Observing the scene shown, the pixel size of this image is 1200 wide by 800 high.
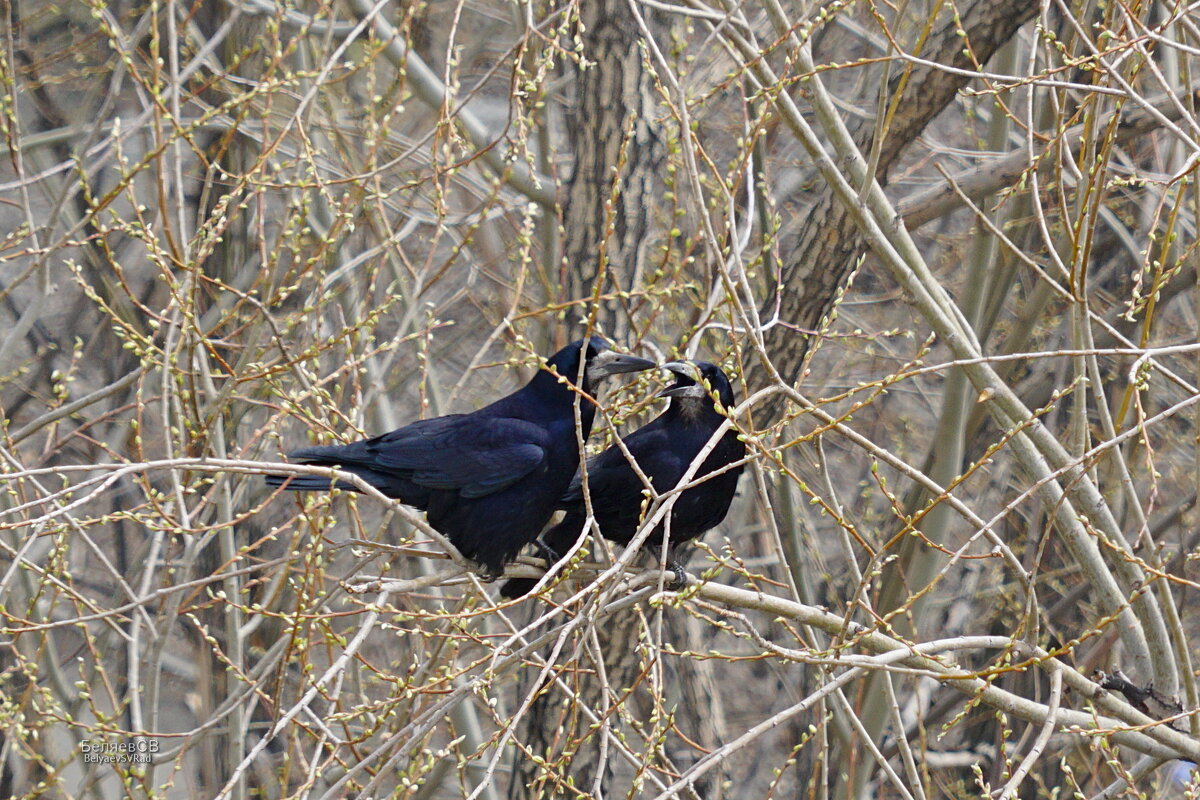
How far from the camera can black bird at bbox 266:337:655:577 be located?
4129 millimetres

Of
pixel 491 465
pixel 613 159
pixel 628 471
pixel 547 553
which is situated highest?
pixel 613 159

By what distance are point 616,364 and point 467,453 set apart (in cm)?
64

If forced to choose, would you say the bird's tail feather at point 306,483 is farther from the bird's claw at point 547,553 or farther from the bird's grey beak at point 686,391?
the bird's grey beak at point 686,391

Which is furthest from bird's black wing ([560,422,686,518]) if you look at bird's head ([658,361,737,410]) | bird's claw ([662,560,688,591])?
bird's claw ([662,560,688,591])

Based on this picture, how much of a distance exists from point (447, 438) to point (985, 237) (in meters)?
2.83

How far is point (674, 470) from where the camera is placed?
13.8 feet

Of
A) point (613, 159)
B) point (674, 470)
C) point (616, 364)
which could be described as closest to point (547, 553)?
point (674, 470)

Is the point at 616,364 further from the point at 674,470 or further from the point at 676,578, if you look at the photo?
the point at 676,578

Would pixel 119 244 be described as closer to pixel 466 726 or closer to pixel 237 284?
pixel 237 284

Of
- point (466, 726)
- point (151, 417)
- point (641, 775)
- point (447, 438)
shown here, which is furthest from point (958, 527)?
point (641, 775)

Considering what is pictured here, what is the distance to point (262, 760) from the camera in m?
8.68

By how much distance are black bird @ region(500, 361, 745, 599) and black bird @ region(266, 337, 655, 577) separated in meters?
0.13

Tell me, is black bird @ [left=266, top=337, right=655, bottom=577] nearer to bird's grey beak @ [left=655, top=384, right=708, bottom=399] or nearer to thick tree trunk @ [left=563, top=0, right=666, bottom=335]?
bird's grey beak @ [left=655, top=384, right=708, bottom=399]

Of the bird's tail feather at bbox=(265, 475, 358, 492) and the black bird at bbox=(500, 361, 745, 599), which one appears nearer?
the bird's tail feather at bbox=(265, 475, 358, 492)
